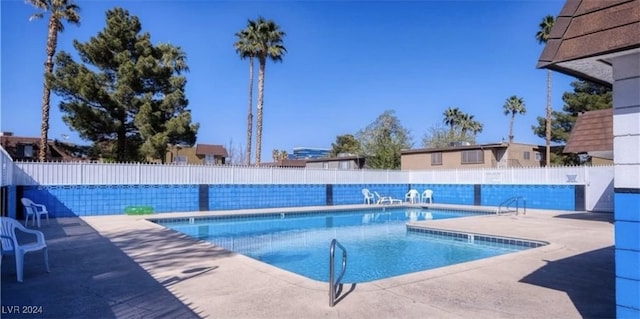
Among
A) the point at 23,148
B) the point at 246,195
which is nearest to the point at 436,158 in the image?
the point at 246,195

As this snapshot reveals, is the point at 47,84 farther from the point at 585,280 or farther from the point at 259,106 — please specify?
the point at 585,280

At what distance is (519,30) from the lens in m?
15.2

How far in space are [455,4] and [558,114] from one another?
752 inches

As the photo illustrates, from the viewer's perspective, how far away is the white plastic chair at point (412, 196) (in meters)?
24.5

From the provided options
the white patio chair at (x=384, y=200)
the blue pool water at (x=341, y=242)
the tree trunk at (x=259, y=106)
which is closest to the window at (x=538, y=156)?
the white patio chair at (x=384, y=200)

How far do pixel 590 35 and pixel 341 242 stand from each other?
892 cm

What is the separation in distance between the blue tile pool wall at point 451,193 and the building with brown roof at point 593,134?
877 cm

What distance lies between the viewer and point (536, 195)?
2003 cm

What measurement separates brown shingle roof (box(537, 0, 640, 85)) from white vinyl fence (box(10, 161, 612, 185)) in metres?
13.6

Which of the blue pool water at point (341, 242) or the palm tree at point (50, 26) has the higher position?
the palm tree at point (50, 26)

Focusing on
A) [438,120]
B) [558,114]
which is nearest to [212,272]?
[558,114]

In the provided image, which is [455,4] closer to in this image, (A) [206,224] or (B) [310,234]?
(B) [310,234]

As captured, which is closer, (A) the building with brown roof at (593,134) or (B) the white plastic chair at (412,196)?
(A) the building with brown roof at (593,134)

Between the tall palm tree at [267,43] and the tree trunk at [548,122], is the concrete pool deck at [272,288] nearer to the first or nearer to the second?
the tall palm tree at [267,43]
